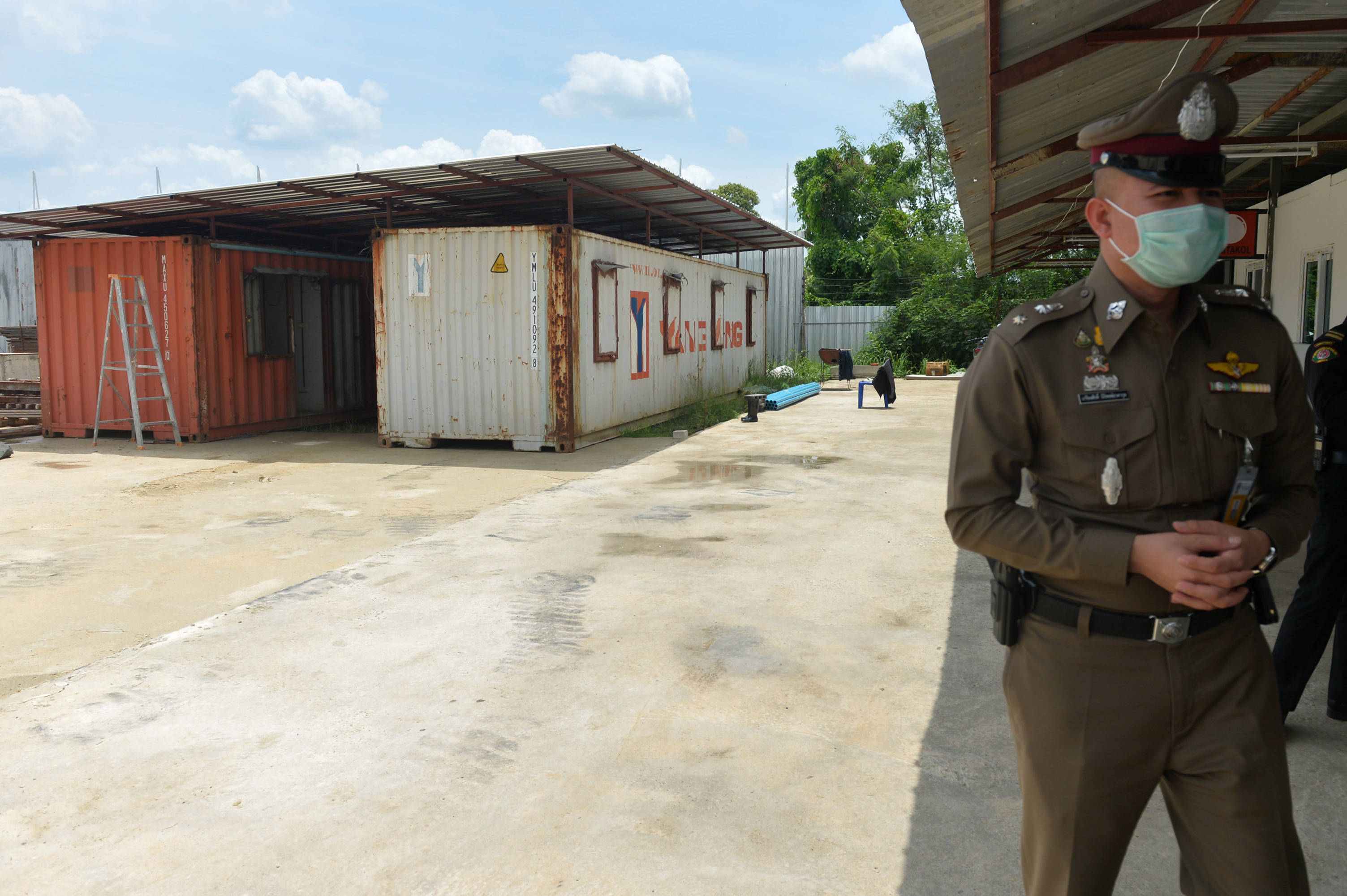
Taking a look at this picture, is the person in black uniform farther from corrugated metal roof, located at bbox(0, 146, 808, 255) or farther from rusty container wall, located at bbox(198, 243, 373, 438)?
rusty container wall, located at bbox(198, 243, 373, 438)

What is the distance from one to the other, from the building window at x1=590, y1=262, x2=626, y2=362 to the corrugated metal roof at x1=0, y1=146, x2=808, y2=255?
37.2 inches

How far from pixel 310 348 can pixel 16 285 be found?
1533 cm

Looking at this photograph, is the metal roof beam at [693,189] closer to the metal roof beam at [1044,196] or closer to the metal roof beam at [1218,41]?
the metal roof beam at [1044,196]

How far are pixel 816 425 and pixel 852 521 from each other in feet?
23.5

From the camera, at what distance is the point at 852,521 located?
7.32 metres

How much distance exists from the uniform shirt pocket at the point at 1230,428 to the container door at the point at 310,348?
14449 millimetres

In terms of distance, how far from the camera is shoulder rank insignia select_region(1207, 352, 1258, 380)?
1753mm

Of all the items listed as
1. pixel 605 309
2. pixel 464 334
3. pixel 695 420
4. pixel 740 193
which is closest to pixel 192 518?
pixel 464 334

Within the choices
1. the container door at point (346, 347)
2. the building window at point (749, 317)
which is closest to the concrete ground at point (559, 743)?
the container door at point (346, 347)

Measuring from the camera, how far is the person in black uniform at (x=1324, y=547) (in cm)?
329

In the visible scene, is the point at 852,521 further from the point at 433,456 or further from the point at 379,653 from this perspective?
the point at 433,456

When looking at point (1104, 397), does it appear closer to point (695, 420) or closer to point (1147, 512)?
point (1147, 512)

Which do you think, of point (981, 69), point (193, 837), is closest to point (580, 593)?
point (193, 837)

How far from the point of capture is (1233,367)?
5.78 feet
